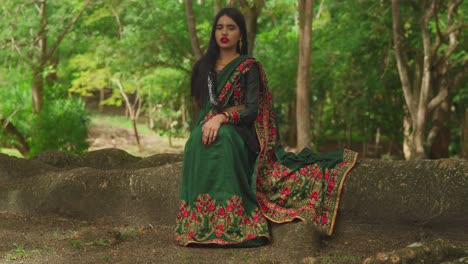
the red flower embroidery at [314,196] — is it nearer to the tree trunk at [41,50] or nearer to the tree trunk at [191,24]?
the tree trunk at [191,24]

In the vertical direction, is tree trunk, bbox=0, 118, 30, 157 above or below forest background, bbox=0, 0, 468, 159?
below

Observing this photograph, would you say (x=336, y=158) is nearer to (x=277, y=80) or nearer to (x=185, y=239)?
(x=185, y=239)

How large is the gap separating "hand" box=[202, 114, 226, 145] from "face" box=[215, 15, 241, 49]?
2.01ft

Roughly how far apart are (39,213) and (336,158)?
2.71 metres

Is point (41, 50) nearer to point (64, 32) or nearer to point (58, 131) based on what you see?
point (64, 32)

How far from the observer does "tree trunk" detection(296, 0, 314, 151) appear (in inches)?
407

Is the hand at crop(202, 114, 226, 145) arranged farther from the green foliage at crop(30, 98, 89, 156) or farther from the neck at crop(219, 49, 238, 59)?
the green foliage at crop(30, 98, 89, 156)

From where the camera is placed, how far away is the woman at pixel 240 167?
4.69 meters

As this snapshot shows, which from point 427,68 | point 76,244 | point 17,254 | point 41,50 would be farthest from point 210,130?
point 41,50

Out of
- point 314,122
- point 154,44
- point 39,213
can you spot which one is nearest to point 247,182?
point 39,213

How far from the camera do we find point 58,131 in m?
15.7

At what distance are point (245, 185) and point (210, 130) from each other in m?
0.47

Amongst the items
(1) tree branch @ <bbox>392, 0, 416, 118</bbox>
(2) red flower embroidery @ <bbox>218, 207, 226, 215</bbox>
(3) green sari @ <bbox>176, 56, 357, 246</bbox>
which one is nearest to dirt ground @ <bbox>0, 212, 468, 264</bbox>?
(3) green sari @ <bbox>176, 56, 357, 246</bbox>

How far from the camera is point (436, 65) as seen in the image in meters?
13.1
